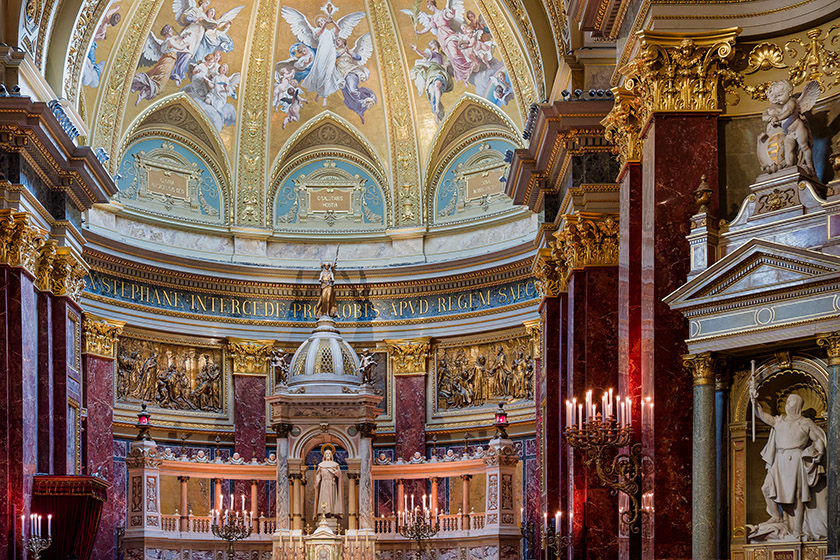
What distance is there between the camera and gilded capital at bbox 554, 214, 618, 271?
26.4 meters

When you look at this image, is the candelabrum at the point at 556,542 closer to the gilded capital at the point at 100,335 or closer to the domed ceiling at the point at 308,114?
the domed ceiling at the point at 308,114

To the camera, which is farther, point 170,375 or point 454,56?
point 454,56

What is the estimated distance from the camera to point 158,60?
133 feet

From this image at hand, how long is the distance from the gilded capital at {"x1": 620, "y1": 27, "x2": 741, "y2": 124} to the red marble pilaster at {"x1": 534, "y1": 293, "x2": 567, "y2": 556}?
1264cm

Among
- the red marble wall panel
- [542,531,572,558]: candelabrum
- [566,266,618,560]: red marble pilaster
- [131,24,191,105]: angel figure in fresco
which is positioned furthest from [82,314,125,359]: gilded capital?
[566,266,618,560]: red marble pilaster

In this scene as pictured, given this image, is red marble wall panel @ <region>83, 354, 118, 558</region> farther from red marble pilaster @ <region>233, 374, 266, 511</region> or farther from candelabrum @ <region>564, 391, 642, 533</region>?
candelabrum @ <region>564, 391, 642, 533</region>

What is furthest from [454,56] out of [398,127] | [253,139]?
[253,139]

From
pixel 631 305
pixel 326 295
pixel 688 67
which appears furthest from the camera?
pixel 326 295

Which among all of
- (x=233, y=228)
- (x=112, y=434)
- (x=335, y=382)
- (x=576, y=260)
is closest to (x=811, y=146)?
(x=576, y=260)

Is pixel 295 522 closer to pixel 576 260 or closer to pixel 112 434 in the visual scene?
pixel 112 434

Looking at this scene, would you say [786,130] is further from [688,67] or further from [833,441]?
[833,441]

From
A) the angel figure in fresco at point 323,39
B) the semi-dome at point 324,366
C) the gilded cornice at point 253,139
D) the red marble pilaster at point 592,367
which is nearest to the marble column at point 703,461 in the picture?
the red marble pilaster at point 592,367

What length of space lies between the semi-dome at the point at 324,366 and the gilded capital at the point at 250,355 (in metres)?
4.16

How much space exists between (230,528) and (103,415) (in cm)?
556
